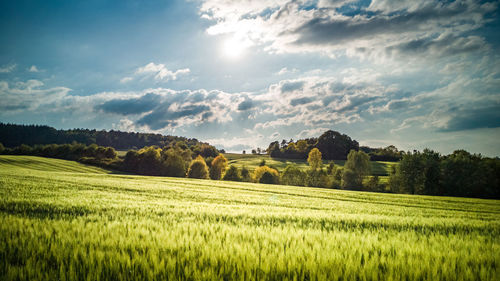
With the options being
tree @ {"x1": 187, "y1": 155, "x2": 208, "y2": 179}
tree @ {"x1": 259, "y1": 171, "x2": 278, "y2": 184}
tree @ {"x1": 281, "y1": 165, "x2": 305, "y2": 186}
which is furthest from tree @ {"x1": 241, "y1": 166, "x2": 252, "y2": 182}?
tree @ {"x1": 187, "y1": 155, "x2": 208, "y2": 179}

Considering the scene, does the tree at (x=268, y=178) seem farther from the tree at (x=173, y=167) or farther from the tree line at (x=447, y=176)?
the tree line at (x=447, y=176)

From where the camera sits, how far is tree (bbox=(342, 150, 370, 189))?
222ft

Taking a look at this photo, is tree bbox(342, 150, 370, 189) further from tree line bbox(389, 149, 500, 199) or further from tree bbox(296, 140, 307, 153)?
tree bbox(296, 140, 307, 153)

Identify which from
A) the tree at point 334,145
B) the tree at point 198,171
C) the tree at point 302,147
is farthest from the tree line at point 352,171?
the tree at point 302,147

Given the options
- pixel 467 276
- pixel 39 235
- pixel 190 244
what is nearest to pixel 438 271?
pixel 467 276

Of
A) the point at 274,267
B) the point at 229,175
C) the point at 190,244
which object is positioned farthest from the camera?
the point at 229,175

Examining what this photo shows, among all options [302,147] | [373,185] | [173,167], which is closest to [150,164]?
[173,167]

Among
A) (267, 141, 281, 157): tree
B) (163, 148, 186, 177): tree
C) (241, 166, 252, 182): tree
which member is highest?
(267, 141, 281, 157): tree

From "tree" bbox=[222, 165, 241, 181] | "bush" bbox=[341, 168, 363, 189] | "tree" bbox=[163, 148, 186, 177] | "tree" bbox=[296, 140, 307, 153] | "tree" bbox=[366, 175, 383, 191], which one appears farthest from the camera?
"tree" bbox=[296, 140, 307, 153]

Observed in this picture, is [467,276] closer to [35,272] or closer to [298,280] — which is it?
[298,280]

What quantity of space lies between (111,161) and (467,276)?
97.1m

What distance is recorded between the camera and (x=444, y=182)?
53.3m

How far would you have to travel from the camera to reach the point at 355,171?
2739 inches

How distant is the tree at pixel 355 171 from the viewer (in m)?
67.6
